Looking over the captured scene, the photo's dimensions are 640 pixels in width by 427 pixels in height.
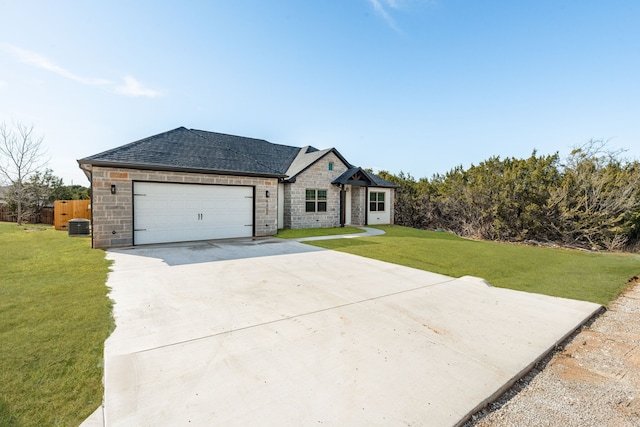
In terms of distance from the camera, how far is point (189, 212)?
10.7 metres

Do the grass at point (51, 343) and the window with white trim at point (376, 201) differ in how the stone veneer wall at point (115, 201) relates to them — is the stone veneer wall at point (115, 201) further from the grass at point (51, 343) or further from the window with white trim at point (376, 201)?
the window with white trim at point (376, 201)

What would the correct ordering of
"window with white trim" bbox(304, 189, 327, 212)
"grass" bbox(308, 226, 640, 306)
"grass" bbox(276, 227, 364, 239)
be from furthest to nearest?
"window with white trim" bbox(304, 189, 327, 212), "grass" bbox(276, 227, 364, 239), "grass" bbox(308, 226, 640, 306)

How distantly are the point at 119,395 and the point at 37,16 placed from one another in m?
11.2

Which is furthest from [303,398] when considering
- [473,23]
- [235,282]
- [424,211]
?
[424,211]

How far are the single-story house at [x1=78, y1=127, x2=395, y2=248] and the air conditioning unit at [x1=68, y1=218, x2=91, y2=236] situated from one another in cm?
239

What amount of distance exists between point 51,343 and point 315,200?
44.5ft

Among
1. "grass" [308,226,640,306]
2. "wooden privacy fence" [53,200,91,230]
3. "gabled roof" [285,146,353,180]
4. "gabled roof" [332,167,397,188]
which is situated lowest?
"grass" [308,226,640,306]

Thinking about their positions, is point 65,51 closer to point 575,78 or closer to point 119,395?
point 119,395

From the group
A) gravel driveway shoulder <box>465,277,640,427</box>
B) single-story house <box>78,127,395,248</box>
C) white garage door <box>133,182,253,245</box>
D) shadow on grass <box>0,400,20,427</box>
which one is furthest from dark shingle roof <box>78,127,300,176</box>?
gravel driveway shoulder <box>465,277,640,427</box>

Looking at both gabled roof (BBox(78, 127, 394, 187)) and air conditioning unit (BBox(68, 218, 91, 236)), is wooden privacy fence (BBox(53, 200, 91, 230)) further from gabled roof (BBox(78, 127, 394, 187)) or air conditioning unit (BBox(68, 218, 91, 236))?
gabled roof (BBox(78, 127, 394, 187))

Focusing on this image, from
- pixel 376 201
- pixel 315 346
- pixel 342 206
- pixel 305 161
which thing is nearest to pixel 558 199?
pixel 376 201

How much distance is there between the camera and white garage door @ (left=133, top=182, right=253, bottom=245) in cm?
986

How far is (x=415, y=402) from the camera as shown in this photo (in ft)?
7.50

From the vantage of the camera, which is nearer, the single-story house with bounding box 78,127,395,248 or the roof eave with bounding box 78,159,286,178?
the roof eave with bounding box 78,159,286,178
